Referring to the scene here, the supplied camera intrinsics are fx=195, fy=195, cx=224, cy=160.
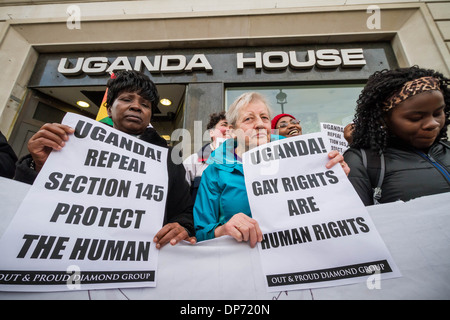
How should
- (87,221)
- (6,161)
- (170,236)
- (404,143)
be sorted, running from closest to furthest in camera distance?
1. (87,221)
2. (170,236)
3. (404,143)
4. (6,161)

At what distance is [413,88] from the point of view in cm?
132

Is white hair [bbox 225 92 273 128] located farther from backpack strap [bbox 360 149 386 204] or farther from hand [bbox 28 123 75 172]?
hand [bbox 28 123 75 172]

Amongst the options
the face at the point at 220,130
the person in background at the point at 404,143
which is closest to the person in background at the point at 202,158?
the face at the point at 220,130

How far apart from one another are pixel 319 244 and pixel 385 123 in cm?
113

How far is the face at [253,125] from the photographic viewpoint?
158 cm

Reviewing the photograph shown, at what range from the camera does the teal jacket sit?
1318 mm

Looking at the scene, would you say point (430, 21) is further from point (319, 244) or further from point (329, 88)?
point (319, 244)

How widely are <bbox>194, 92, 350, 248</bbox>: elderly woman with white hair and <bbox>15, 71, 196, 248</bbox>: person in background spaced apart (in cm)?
16

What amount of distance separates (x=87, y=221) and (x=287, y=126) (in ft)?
9.79

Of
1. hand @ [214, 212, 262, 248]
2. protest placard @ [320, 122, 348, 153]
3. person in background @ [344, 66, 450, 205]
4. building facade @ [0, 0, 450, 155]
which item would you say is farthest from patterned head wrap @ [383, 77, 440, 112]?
building facade @ [0, 0, 450, 155]

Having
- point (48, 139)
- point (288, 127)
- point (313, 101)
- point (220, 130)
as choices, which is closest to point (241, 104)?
point (48, 139)

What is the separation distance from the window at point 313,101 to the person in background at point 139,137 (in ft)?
10.2

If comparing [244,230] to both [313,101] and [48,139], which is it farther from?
[313,101]
